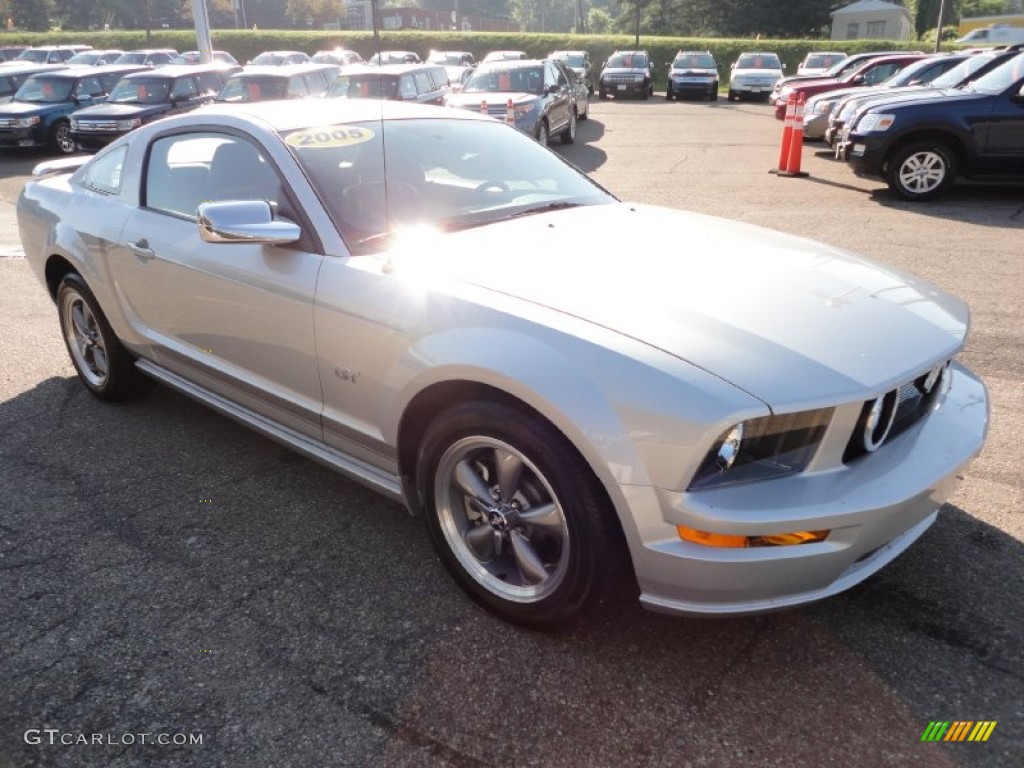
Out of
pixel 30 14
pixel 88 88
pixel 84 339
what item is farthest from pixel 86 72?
pixel 30 14

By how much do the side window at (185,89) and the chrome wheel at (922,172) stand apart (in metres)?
12.8

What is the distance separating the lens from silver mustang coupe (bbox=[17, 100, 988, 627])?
2135mm

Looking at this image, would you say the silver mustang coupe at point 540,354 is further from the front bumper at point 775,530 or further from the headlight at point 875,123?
the headlight at point 875,123

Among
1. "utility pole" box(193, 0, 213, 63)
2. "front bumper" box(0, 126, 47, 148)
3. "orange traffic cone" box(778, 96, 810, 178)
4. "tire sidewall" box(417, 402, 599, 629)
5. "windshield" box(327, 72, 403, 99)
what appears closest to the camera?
"tire sidewall" box(417, 402, 599, 629)

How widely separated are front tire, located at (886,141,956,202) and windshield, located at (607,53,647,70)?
18.8 m

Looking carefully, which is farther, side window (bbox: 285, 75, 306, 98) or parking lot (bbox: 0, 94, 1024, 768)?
side window (bbox: 285, 75, 306, 98)

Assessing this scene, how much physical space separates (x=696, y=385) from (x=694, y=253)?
998 millimetres

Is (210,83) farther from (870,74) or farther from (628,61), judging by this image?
(628,61)

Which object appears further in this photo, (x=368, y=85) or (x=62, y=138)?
(x=62, y=138)

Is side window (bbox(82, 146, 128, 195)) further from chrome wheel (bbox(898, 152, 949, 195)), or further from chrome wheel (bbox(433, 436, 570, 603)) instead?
chrome wheel (bbox(898, 152, 949, 195))

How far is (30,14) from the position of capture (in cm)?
6988

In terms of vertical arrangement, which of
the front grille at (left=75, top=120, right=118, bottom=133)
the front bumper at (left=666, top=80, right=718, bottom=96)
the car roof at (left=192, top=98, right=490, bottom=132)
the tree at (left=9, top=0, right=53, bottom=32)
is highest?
the tree at (left=9, top=0, right=53, bottom=32)

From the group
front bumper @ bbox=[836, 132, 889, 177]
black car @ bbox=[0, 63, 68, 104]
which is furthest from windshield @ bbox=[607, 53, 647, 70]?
front bumper @ bbox=[836, 132, 889, 177]

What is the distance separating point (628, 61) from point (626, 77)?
1.26 meters
